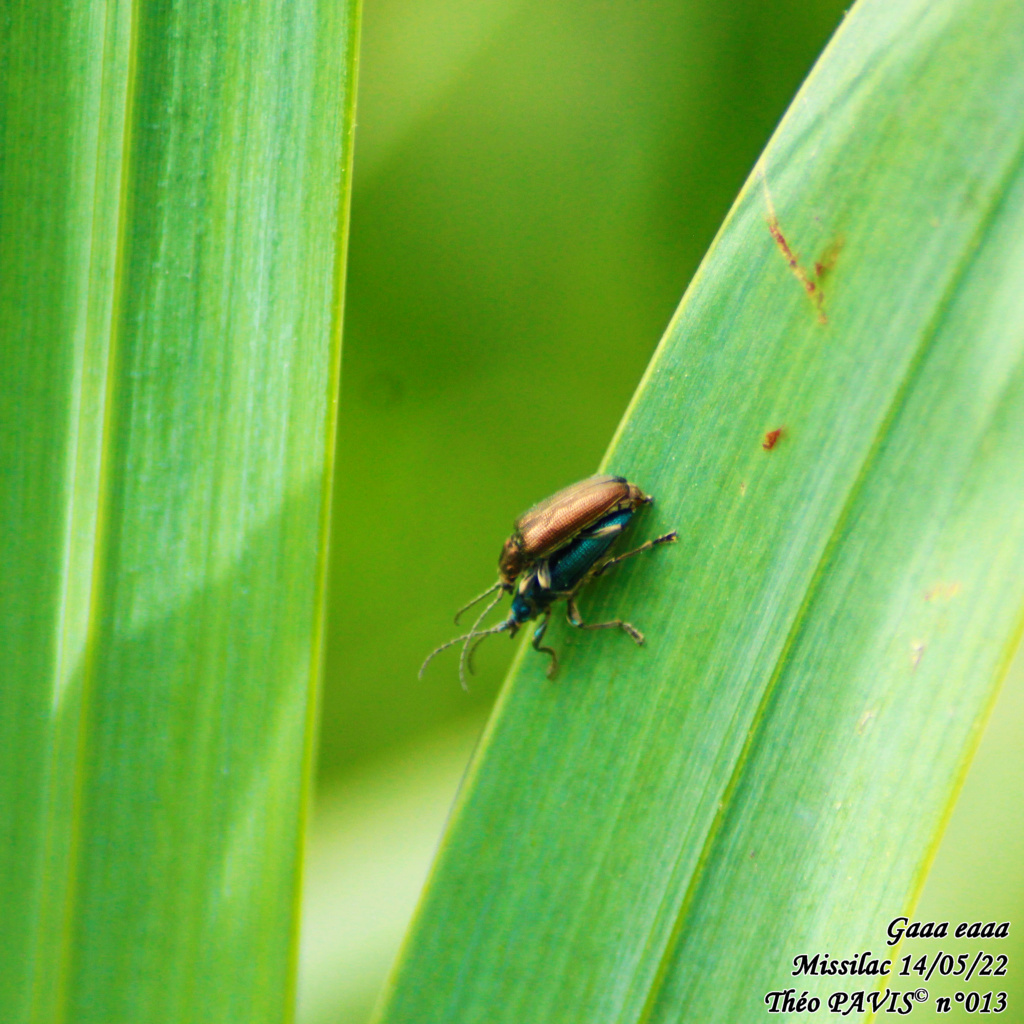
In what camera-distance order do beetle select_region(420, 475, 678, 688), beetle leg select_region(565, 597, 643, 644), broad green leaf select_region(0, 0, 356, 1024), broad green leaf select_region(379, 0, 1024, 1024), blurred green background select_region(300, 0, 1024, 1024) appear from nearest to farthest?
broad green leaf select_region(379, 0, 1024, 1024) → broad green leaf select_region(0, 0, 356, 1024) → beetle leg select_region(565, 597, 643, 644) → beetle select_region(420, 475, 678, 688) → blurred green background select_region(300, 0, 1024, 1024)

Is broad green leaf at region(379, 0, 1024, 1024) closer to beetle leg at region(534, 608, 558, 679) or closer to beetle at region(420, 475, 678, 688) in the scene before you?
beetle leg at region(534, 608, 558, 679)

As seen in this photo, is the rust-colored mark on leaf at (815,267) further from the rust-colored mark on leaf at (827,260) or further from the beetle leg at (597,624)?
the beetle leg at (597,624)

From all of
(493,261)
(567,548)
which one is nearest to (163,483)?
(567,548)

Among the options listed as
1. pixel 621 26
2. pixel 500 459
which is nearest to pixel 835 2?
pixel 621 26

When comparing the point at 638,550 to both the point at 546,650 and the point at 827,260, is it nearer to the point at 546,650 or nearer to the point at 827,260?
the point at 546,650

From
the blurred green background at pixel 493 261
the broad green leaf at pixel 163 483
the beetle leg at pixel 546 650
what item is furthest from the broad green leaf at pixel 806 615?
the blurred green background at pixel 493 261

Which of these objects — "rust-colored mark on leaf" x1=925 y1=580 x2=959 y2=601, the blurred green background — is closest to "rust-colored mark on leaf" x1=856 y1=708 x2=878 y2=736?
"rust-colored mark on leaf" x1=925 y1=580 x2=959 y2=601

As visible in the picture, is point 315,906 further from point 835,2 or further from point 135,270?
point 835,2
